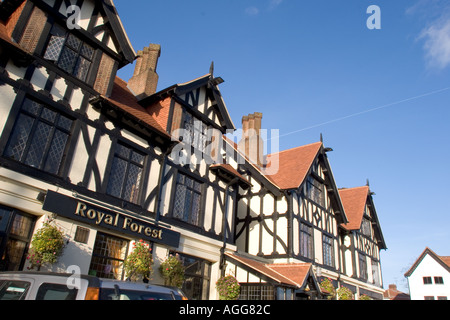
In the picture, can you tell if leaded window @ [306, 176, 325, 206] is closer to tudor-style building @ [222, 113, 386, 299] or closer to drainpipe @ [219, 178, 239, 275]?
tudor-style building @ [222, 113, 386, 299]

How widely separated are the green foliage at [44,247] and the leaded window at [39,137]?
1862mm

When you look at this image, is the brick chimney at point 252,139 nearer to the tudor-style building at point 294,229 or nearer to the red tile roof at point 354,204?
the tudor-style building at point 294,229

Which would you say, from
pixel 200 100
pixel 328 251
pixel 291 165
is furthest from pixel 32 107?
pixel 328 251

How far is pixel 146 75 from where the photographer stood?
16891mm

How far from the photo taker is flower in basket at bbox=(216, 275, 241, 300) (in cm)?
1381

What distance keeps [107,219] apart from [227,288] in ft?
19.4

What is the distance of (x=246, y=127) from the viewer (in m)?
25.3

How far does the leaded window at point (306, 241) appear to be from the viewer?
20.0 meters

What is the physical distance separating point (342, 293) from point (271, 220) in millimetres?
6933

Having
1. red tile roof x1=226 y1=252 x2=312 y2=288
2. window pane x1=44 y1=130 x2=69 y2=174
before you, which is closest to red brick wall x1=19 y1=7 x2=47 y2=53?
window pane x1=44 y1=130 x2=69 y2=174

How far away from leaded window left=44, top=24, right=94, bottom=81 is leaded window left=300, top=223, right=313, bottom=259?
14430 mm

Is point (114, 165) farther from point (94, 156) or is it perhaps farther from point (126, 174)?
point (94, 156)

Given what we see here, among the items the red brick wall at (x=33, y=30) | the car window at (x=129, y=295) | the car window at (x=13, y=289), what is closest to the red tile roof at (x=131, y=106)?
the red brick wall at (x=33, y=30)
